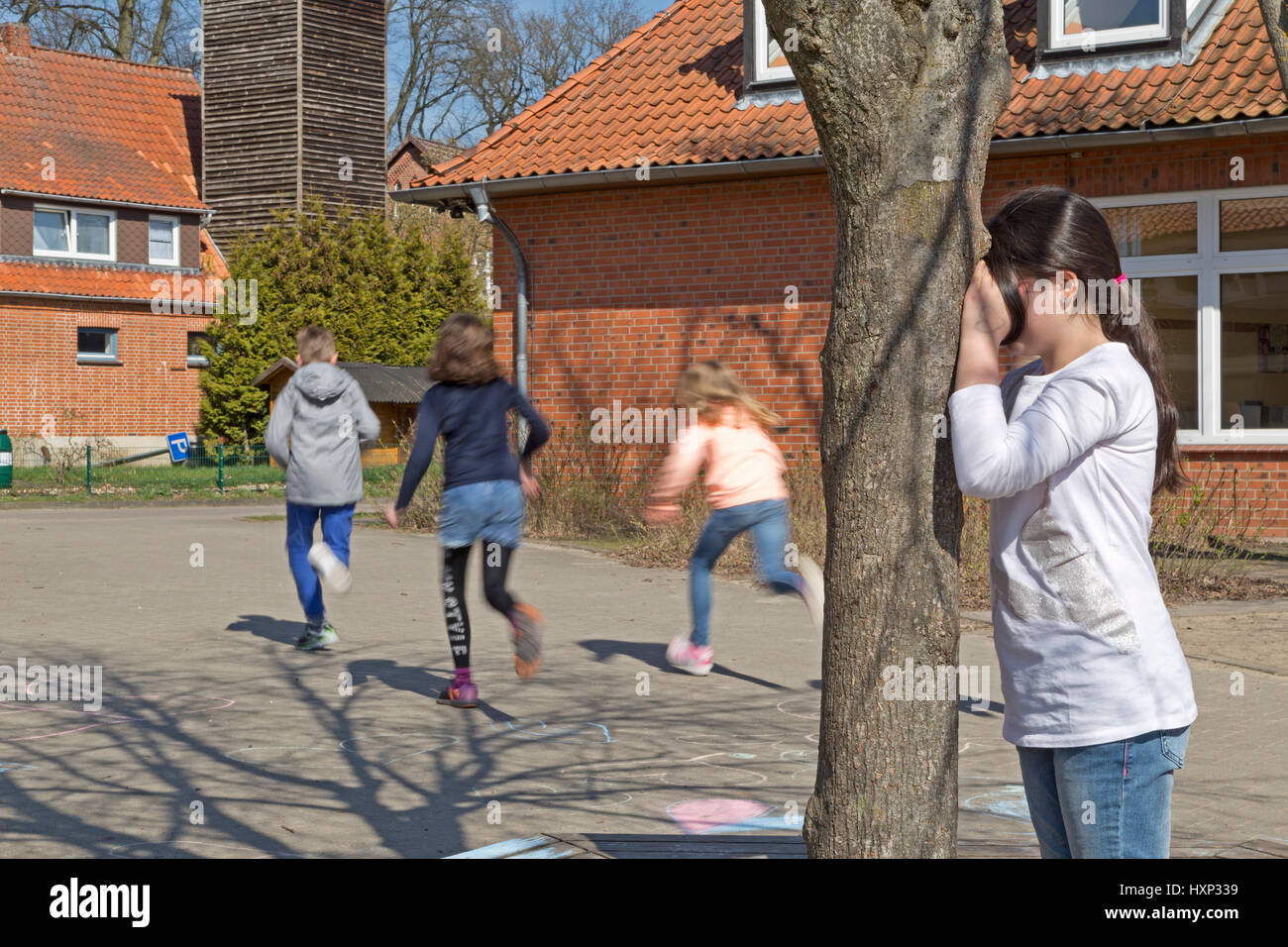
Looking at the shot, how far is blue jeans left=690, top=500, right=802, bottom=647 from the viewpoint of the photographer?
7652 mm

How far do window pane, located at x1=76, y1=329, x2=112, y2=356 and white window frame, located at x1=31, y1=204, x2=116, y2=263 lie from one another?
1895 millimetres

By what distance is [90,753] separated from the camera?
19.1ft

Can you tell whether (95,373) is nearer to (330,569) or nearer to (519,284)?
(519,284)

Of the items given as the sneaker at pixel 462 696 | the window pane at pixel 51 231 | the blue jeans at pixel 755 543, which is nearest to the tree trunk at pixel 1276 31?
the blue jeans at pixel 755 543

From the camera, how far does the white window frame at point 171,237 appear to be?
3812 centimetres

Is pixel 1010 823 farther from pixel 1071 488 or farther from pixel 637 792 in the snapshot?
pixel 1071 488

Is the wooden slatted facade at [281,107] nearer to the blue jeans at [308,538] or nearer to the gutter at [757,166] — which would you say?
the gutter at [757,166]

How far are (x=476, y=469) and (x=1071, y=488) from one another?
4707mm

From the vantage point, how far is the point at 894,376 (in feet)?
9.13

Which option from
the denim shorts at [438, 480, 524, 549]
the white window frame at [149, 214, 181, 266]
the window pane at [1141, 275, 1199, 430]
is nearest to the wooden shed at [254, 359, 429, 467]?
the white window frame at [149, 214, 181, 266]

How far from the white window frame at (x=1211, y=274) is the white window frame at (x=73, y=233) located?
29.8 meters

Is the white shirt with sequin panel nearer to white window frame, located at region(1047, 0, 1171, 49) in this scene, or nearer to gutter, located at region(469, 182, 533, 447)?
white window frame, located at region(1047, 0, 1171, 49)

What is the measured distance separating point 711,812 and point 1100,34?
1212cm
